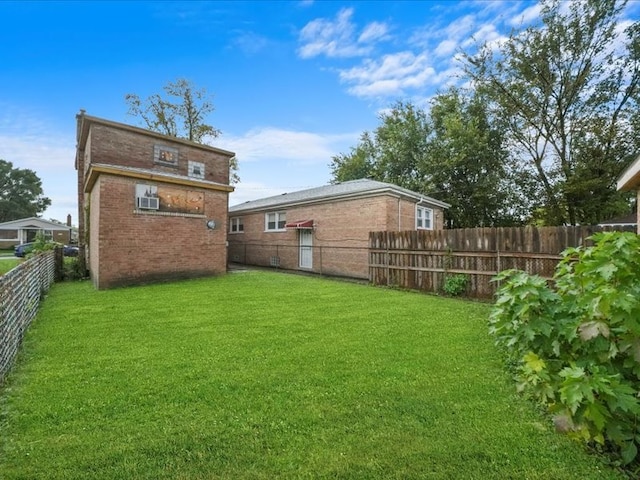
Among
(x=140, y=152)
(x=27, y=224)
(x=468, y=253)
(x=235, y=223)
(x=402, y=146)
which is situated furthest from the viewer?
(x=27, y=224)

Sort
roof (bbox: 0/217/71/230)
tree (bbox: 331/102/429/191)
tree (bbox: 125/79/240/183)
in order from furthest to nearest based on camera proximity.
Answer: roof (bbox: 0/217/71/230)
tree (bbox: 125/79/240/183)
tree (bbox: 331/102/429/191)

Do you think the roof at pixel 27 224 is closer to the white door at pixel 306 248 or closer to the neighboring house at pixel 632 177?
the white door at pixel 306 248

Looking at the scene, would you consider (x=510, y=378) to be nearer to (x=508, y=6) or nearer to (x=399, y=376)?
(x=399, y=376)

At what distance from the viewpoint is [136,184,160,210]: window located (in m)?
11.5

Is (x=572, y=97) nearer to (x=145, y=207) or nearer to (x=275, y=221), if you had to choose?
(x=275, y=221)

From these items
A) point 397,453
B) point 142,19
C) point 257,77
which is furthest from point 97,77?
point 397,453

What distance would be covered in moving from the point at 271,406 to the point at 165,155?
43.1 feet

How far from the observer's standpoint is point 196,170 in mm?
14430

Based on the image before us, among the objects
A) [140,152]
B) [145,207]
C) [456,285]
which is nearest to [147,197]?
[145,207]

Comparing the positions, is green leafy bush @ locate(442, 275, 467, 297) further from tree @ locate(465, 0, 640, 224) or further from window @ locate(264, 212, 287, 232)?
tree @ locate(465, 0, 640, 224)

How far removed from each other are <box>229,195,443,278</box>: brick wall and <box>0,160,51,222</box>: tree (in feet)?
141

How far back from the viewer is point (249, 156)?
26641 mm

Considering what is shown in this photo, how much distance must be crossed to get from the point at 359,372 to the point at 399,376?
0.45 meters

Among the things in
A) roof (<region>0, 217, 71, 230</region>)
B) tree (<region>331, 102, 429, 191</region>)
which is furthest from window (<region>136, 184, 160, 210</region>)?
roof (<region>0, 217, 71, 230</region>)
